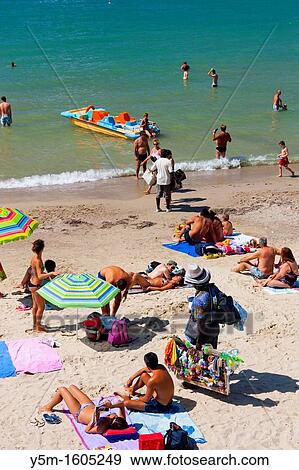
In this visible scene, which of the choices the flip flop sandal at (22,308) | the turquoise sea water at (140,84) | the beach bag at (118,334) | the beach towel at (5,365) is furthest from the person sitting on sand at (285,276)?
the turquoise sea water at (140,84)

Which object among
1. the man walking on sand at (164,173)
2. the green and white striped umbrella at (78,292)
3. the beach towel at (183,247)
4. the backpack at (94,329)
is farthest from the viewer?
the man walking on sand at (164,173)

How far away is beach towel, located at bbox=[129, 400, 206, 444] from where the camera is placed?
7.56m

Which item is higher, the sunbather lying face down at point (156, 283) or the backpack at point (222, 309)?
the backpack at point (222, 309)

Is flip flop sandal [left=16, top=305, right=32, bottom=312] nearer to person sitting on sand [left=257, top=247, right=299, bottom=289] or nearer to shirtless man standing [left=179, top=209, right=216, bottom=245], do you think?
person sitting on sand [left=257, top=247, right=299, bottom=289]

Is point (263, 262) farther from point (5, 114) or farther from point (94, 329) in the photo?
point (5, 114)

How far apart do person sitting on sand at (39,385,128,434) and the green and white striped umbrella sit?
1.36 m

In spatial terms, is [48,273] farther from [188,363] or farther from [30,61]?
[30,61]

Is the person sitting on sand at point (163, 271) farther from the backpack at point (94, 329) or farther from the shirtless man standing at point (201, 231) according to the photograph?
A: the backpack at point (94, 329)

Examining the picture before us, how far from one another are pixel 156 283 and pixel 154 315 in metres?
1.07

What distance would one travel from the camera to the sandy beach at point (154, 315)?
7.73 metres

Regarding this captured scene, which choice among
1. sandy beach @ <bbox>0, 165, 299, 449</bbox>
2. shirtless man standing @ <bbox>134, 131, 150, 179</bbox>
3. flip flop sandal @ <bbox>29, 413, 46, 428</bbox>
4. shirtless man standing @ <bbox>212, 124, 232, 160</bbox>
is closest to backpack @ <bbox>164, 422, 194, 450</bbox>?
sandy beach @ <bbox>0, 165, 299, 449</bbox>

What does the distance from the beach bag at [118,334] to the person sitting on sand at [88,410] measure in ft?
4.99

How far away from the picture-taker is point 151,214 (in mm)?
16047

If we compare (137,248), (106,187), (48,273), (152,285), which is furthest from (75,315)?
(106,187)
